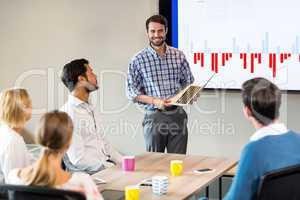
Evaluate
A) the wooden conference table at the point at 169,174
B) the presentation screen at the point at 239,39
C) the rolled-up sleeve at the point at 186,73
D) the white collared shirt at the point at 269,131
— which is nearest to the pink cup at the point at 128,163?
the wooden conference table at the point at 169,174

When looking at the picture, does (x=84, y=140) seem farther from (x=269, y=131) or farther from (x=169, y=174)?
(x=269, y=131)

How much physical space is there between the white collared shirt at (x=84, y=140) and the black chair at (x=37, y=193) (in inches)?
43.8

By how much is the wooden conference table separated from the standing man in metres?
0.70

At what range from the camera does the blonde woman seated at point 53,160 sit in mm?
2508

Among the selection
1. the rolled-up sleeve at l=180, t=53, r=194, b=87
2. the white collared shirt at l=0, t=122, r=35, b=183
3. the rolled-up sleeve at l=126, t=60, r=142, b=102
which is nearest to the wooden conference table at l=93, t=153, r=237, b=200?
the white collared shirt at l=0, t=122, r=35, b=183

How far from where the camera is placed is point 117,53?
5.49 m

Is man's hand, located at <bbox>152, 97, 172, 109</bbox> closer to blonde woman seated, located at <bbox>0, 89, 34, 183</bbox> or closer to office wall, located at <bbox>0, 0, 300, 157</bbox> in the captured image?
office wall, located at <bbox>0, 0, 300, 157</bbox>

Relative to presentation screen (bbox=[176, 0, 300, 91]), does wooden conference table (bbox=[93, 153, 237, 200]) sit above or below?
below

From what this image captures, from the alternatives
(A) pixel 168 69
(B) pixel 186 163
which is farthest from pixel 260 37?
(B) pixel 186 163

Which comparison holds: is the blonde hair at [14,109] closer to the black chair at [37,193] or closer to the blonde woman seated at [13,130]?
the blonde woman seated at [13,130]

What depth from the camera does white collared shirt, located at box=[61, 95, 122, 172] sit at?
3602 millimetres

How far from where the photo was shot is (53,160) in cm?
255

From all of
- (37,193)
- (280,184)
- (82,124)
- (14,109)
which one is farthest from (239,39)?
(37,193)

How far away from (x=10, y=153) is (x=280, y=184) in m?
1.40
